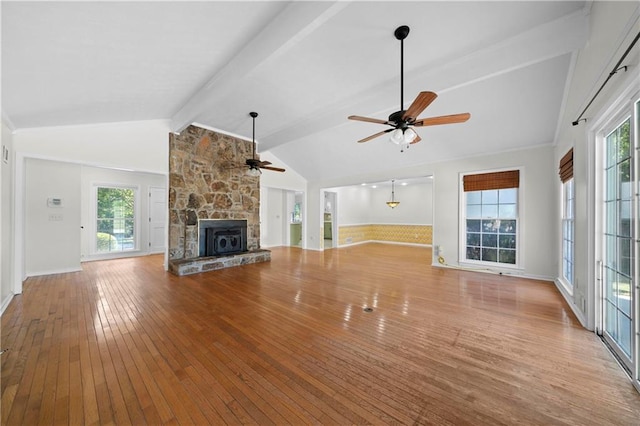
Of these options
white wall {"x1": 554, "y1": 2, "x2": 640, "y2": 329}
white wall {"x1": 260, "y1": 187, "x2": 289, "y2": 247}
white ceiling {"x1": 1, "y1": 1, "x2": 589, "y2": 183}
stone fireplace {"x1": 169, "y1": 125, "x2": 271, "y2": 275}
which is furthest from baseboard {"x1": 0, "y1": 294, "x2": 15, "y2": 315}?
white wall {"x1": 554, "y1": 2, "x2": 640, "y2": 329}

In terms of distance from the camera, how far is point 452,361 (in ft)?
6.41

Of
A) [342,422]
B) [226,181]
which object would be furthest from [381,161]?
[342,422]

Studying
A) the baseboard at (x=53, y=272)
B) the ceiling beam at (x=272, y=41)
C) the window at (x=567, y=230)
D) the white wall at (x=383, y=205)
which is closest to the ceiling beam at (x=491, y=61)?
the ceiling beam at (x=272, y=41)

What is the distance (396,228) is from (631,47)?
28.4ft

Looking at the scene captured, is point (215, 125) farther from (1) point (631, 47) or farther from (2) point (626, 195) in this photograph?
(2) point (626, 195)

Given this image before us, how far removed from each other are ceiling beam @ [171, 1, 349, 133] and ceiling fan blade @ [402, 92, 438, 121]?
3.18 feet

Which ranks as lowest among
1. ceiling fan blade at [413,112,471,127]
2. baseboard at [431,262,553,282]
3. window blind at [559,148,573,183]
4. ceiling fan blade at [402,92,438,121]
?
baseboard at [431,262,553,282]

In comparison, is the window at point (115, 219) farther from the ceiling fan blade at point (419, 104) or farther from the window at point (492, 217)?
the window at point (492, 217)

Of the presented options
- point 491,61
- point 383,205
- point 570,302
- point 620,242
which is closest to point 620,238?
point 620,242

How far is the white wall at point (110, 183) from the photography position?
Answer: 5926mm

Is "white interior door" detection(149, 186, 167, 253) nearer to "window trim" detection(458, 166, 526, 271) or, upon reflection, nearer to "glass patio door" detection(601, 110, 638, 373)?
"window trim" detection(458, 166, 526, 271)

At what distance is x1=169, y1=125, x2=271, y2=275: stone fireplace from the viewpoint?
5031 millimetres

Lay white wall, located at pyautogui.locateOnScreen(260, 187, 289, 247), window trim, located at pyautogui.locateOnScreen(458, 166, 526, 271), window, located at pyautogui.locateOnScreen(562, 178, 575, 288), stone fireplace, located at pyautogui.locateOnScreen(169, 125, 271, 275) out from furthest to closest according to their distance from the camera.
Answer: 1. white wall, located at pyautogui.locateOnScreen(260, 187, 289, 247)
2. stone fireplace, located at pyautogui.locateOnScreen(169, 125, 271, 275)
3. window trim, located at pyautogui.locateOnScreen(458, 166, 526, 271)
4. window, located at pyautogui.locateOnScreen(562, 178, 575, 288)

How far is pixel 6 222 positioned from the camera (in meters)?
3.17
